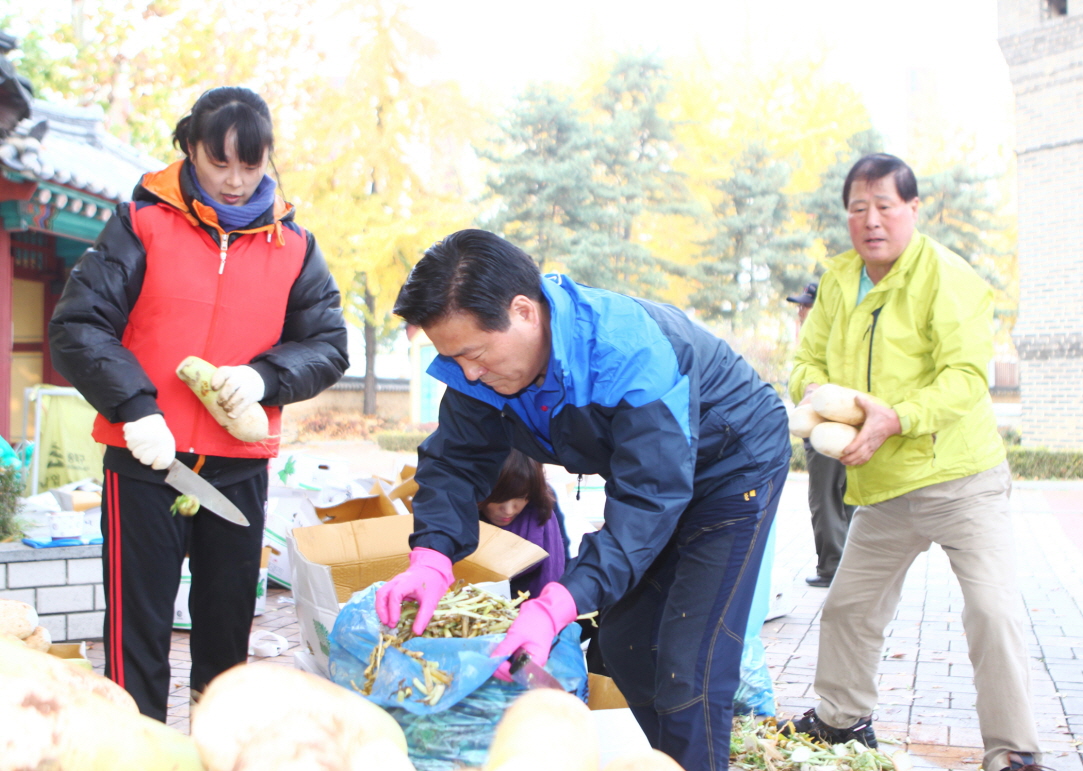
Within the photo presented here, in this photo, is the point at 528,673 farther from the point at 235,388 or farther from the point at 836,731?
the point at 836,731

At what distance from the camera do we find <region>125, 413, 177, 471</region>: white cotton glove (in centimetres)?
236

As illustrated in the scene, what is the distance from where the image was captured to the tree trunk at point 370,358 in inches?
870

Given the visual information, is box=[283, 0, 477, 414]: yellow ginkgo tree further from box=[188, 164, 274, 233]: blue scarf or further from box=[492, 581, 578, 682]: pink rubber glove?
box=[492, 581, 578, 682]: pink rubber glove

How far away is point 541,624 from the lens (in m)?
1.73

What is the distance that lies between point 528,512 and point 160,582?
62.3 inches

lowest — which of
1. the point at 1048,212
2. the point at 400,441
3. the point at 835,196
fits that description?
the point at 400,441

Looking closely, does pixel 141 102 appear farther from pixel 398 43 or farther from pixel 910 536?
pixel 910 536

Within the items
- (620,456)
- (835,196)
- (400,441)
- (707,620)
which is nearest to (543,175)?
(400,441)

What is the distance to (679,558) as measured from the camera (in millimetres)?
2410

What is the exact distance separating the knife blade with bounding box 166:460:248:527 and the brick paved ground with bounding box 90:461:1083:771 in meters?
1.53

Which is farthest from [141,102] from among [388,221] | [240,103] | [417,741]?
[417,741]

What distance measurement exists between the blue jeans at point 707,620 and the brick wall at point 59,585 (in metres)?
3.37

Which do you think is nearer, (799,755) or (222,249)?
(222,249)

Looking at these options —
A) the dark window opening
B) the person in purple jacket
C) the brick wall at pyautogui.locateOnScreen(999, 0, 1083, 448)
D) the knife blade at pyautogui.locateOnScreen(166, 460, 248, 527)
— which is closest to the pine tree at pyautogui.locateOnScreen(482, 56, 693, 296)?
the brick wall at pyautogui.locateOnScreen(999, 0, 1083, 448)
